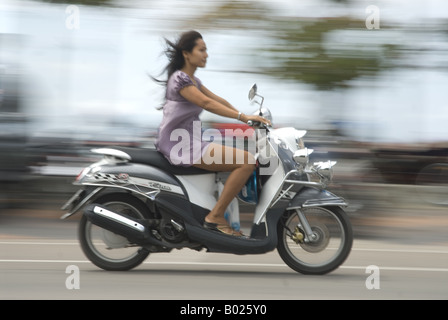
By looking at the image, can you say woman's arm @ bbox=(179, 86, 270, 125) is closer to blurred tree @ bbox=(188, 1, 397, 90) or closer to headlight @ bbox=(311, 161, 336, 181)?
headlight @ bbox=(311, 161, 336, 181)

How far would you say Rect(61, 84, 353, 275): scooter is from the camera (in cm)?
566

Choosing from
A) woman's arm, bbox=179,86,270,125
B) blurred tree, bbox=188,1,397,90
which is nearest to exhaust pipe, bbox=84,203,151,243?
woman's arm, bbox=179,86,270,125

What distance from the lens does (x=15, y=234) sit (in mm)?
8312

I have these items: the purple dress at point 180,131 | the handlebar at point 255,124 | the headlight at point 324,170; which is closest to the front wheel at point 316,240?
the headlight at point 324,170

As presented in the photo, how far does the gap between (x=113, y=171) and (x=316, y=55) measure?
4.09 m

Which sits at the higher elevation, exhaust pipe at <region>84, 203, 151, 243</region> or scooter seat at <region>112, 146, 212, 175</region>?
scooter seat at <region>112, 146, 212, 175</region>

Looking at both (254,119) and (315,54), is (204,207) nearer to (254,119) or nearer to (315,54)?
(254,119)

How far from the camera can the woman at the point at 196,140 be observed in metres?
5.65

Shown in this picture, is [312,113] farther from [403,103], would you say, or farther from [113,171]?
[113,171]

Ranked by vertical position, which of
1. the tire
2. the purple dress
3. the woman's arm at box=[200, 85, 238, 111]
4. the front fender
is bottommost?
the tire

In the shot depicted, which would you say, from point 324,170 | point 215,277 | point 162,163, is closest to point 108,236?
point 162,163

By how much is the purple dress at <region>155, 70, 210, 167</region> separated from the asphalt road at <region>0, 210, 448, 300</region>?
91 cm

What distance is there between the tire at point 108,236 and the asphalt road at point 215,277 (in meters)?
0.10

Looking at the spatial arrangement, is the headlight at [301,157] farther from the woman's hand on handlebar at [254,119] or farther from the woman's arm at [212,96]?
the woman's arm at [212,96]
